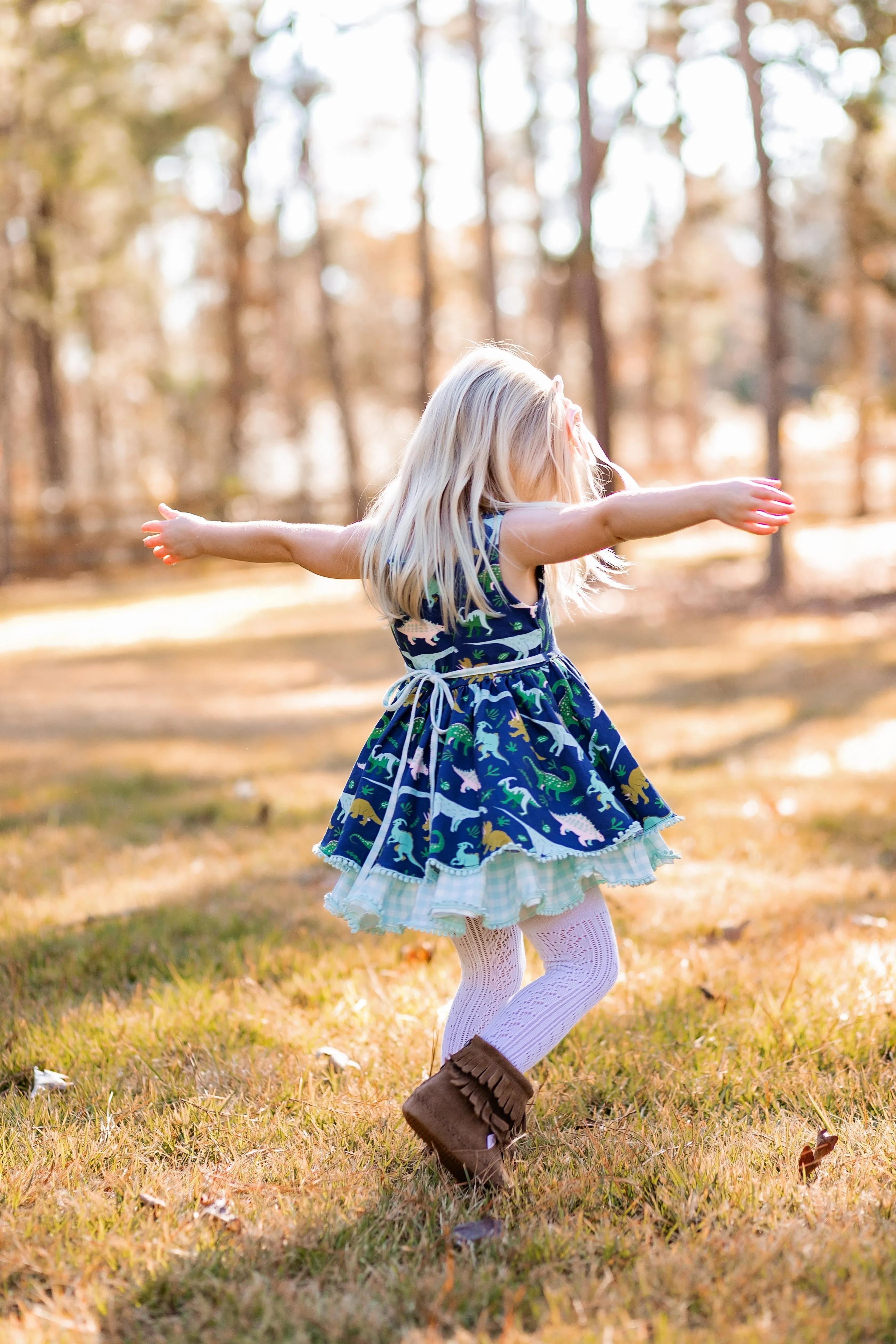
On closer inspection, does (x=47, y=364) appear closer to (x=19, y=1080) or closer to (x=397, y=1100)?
(x=19, y=1080)

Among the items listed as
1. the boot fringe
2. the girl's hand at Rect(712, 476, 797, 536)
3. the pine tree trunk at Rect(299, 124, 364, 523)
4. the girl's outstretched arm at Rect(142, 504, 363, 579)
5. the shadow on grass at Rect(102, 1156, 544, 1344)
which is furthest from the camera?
the pine tree trunk at Rect(299, 124, 364, 523)

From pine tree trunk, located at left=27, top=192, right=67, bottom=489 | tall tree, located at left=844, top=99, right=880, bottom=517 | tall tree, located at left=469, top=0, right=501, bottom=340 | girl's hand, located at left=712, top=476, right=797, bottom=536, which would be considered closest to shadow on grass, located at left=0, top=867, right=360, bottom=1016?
girl's hand, located at left=712, top=476, right=797, bottom=536

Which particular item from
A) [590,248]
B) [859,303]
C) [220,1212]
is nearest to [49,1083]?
[220,1212]

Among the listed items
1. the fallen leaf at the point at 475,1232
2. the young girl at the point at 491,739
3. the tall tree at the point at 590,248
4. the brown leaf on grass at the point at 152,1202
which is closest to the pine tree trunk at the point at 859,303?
the tall tree at the point at 590,248

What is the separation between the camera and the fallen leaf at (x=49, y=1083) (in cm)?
288

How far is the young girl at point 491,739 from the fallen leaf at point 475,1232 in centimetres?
13

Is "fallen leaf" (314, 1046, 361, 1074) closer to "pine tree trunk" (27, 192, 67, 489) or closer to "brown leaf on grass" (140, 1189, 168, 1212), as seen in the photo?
"brown leaf on grass" (140, 1189, 168, 1212)

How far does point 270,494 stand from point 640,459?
21.9 metres

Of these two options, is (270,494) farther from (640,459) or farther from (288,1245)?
(288,1245)

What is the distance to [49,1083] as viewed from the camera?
2896 mm

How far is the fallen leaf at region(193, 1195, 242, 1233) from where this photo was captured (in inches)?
88.6

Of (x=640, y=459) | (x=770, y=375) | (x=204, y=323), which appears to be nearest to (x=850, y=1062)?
(x=770, y=375)

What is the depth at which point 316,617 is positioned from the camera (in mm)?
16141

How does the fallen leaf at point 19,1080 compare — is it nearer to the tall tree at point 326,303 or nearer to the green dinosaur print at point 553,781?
the green dinosaur print at point 553,781
